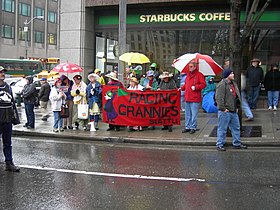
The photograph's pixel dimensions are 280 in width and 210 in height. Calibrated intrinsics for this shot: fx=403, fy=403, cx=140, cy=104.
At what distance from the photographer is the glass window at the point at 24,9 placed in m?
67.8

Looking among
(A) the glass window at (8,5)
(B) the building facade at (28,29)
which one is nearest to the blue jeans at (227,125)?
(B) the building facade at (28,29)

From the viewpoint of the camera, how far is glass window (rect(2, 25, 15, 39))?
6381 cm

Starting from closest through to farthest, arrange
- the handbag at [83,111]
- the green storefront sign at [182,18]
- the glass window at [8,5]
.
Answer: the handbag at [83,111], the green storefront sign at [182,18], the glass window at [8,5]

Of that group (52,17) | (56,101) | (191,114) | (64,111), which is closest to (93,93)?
(64,111)

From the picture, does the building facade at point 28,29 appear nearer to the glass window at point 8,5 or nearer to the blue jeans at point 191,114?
the glass window at point 8,5

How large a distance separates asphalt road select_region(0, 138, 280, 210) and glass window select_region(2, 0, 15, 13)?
59.2 metres

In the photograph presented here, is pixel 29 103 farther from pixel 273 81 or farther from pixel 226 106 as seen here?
pixel 273 81

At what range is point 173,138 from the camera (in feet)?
34.1

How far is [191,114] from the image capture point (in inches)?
443

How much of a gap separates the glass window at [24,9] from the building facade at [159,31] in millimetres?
53134

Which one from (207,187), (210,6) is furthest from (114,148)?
(210,6)

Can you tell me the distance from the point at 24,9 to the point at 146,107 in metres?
63.1

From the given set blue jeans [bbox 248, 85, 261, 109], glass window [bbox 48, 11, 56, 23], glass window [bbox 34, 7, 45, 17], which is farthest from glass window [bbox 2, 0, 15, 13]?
blue jeans [bbox 248, 85, 261, 109]

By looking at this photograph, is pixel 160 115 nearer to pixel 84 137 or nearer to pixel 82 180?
pixel 84 137
